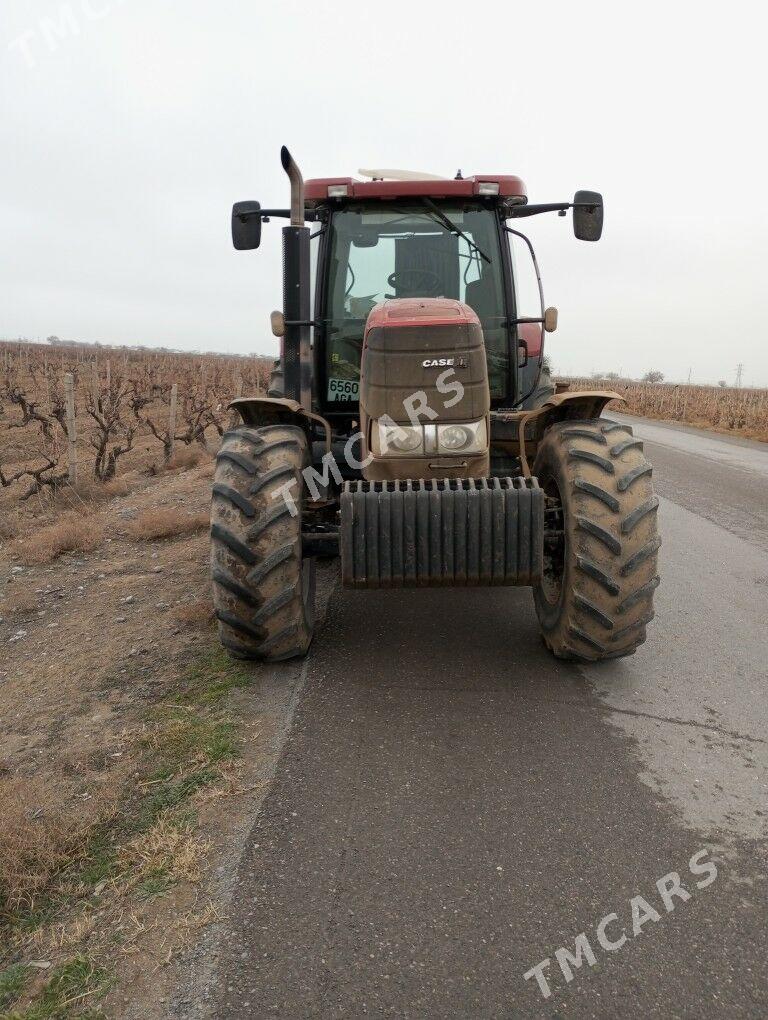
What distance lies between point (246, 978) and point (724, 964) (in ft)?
4.29

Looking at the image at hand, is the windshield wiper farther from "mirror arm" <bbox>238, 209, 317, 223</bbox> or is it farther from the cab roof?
"mirror arm" <bbox>238, 209, 317, 223</bbox>

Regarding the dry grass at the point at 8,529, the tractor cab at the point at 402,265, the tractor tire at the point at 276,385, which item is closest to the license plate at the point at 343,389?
the tractor cab at the point at 402,265

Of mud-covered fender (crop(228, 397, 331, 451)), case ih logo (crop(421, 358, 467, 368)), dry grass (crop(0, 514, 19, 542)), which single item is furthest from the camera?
dry grass (crop(0, 514, 19, 542))

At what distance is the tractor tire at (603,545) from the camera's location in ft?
11.7

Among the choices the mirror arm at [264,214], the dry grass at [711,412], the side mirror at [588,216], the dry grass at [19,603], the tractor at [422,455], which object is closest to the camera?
the tractor at [422,455]

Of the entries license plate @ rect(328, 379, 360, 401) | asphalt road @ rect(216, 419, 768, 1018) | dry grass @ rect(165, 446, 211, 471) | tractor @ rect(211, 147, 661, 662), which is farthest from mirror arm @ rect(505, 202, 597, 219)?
dry grass @ rect(165, 446, 211, 471)

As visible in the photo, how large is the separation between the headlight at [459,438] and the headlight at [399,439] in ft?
0.37

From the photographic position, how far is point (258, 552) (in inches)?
141

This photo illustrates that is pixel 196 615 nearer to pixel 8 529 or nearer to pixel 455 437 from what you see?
pixel 455 437

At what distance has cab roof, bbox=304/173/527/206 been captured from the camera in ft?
15.0

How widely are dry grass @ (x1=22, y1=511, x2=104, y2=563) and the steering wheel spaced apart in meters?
4.39

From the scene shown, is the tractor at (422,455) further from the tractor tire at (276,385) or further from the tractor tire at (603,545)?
the tractor tire at (276,385)

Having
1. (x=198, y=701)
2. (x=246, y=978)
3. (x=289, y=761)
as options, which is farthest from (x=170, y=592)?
(x=246, y=978)

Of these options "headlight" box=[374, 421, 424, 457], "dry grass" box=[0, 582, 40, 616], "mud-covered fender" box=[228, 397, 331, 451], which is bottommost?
"dry grass" box=[0, 582, 40, 616]
